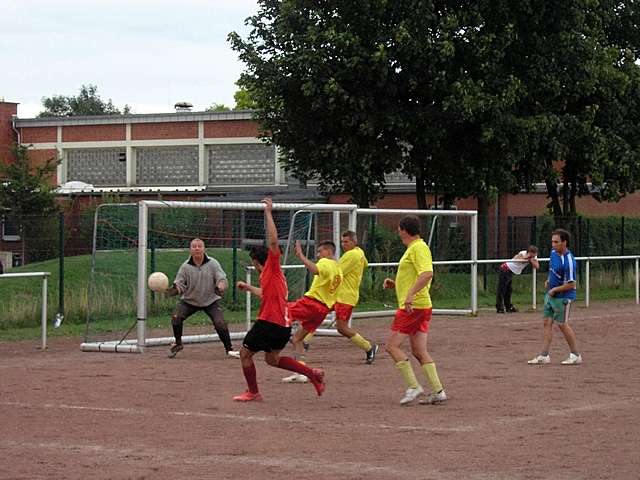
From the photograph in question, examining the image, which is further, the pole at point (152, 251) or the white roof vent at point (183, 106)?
the white roof vent at point (183, 106)

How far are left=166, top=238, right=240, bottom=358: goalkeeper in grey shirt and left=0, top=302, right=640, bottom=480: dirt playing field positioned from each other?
57 cm

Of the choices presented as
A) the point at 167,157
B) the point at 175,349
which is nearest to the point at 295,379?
the point at 175,349

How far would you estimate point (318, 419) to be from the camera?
12078 mm

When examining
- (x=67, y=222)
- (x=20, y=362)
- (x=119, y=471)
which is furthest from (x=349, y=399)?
(x=67, y=222)

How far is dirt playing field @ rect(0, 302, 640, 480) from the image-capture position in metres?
9.49

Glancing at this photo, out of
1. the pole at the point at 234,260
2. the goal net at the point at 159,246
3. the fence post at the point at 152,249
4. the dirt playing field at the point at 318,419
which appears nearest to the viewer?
the dirt playing field at the point at 318,419

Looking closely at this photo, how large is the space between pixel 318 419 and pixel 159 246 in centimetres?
1245

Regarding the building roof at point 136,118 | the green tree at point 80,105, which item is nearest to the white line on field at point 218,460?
the building roof at point 136,118

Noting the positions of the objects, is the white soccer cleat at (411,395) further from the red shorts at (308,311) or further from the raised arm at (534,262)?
the raised arm at (534,262)

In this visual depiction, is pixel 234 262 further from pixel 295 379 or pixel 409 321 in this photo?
pixel 409 321

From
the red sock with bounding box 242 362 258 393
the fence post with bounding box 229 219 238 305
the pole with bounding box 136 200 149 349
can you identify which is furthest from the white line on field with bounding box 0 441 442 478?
the fence post with bounding box 229 219 238 305

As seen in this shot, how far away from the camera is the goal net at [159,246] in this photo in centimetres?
1919

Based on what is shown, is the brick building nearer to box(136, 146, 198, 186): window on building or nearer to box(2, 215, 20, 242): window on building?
box(136, 146, 198, 186): window on building

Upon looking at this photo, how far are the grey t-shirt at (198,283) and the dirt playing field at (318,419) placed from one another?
87cm
